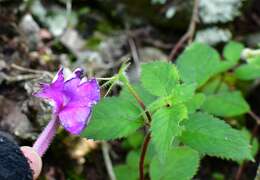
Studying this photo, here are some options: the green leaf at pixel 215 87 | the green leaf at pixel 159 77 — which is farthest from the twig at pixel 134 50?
the green leaf at pixel 159 77

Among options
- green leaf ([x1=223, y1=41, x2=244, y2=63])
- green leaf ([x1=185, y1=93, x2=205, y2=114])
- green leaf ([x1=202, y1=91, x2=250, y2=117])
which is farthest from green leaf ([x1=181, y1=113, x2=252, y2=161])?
green leaf ([x1=223, y1=41, x2=244, y2=63])

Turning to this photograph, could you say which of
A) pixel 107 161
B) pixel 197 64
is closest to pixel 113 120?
pixel 197 64

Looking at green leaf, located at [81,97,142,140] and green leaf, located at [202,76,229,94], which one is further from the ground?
green leaf, located at [81,97,142,140]

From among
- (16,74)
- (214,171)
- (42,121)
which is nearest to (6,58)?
(16,74)

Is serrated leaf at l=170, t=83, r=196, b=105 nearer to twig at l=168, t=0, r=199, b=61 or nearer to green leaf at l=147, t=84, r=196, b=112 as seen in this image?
green leaf at l=147, t=84, r=196, b=112

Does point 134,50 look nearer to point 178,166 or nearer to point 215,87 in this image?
point 215,87

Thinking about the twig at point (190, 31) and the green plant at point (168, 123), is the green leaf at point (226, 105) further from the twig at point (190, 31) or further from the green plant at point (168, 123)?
the twig at point (190, 31)
